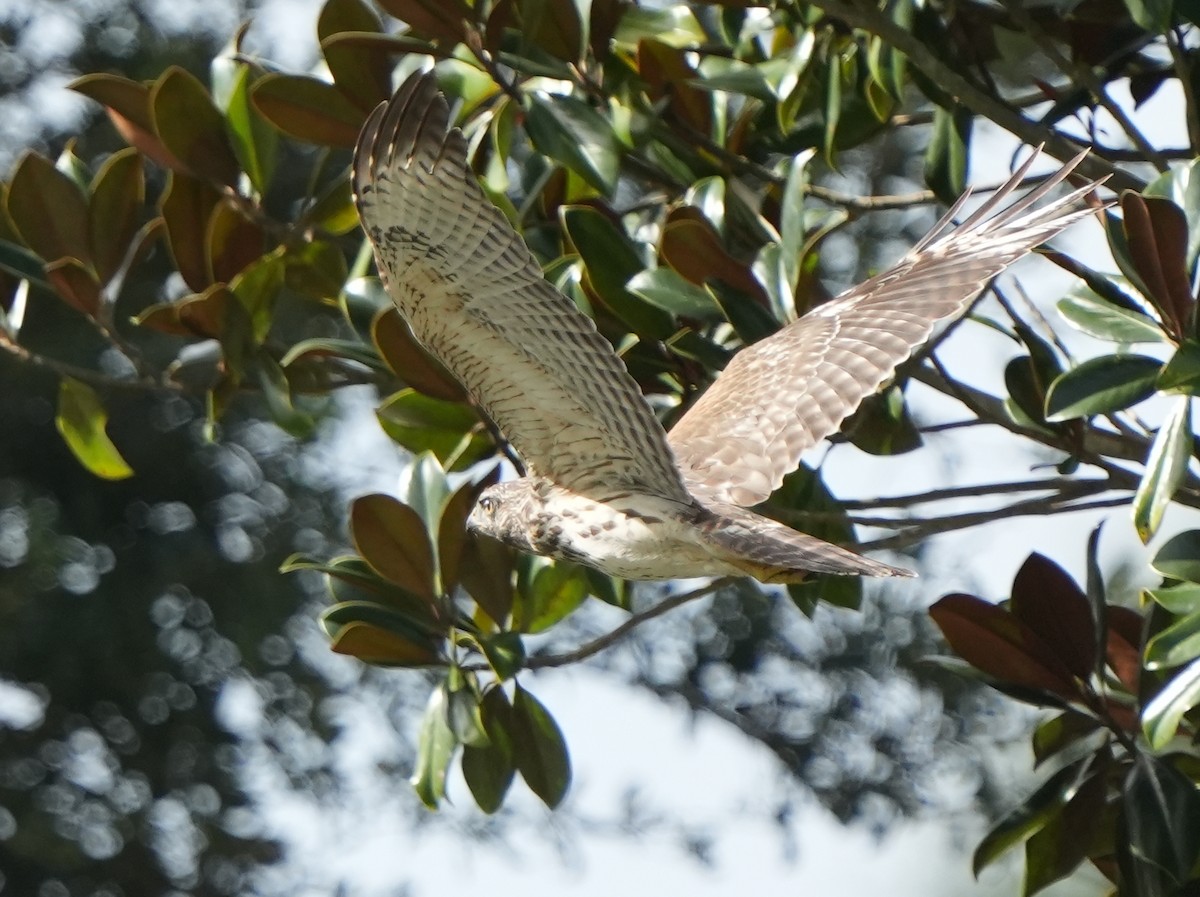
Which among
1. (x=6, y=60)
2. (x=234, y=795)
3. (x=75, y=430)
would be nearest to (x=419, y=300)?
(x=75, y=430)

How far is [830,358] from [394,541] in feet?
2.51

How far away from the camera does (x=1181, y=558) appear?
253cm

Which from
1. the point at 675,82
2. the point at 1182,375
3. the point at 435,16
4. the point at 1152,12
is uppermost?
the point at 1152,12

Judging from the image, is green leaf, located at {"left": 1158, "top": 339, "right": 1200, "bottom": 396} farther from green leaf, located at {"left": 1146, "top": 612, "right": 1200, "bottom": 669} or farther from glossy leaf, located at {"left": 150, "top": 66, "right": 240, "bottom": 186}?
glossy leaf, located at {"left": 150, "top": 66, "right": 240, "bottom": 186}

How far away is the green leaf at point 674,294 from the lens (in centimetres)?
300

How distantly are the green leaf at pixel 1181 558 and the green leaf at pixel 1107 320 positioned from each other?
0.28 meters

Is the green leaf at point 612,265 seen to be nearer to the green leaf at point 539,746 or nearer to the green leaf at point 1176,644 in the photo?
the green leaf at point 539,746

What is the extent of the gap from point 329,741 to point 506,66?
3962mm

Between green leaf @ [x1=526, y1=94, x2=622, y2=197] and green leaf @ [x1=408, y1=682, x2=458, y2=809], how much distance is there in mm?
889

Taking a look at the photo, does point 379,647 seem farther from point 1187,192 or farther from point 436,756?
point 1187,192

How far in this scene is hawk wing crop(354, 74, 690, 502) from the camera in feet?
8.08

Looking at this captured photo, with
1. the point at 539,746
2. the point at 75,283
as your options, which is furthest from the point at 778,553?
the point at 75,283

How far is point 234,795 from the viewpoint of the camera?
677 cm

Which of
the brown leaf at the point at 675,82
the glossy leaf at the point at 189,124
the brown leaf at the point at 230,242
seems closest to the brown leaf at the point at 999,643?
the brown leaf at the point at 675,82
